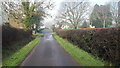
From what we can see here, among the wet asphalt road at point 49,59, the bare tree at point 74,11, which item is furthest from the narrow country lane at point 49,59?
the bare tree at point 74,11

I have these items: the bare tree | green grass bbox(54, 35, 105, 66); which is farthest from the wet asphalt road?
the bare tree

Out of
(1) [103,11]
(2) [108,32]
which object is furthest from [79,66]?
(1) [103,11]

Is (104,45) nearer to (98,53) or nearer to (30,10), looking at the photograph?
(98,53)

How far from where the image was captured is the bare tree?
99.3 ft

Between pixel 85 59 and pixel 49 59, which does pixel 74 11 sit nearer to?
pixel 85 59

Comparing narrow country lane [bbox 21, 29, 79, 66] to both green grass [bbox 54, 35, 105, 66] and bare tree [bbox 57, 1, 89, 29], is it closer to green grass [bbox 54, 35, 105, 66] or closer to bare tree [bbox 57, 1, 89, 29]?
green grass [bbox 54, 35, 105, 66]

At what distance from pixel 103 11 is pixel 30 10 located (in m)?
24.0

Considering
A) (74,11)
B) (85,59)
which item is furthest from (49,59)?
(74,11)

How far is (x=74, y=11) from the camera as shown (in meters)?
31.8

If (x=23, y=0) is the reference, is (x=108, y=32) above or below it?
below

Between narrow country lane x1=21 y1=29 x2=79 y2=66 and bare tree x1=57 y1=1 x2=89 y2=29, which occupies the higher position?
bare tree x1=57 y1=1 x2=89 y2=29

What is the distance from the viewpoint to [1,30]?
878 centimetres

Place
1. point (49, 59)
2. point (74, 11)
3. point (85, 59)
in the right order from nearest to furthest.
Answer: point (85, 59)
point (49, 59)
point (74, 11)

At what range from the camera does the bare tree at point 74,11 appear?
99.3ft
